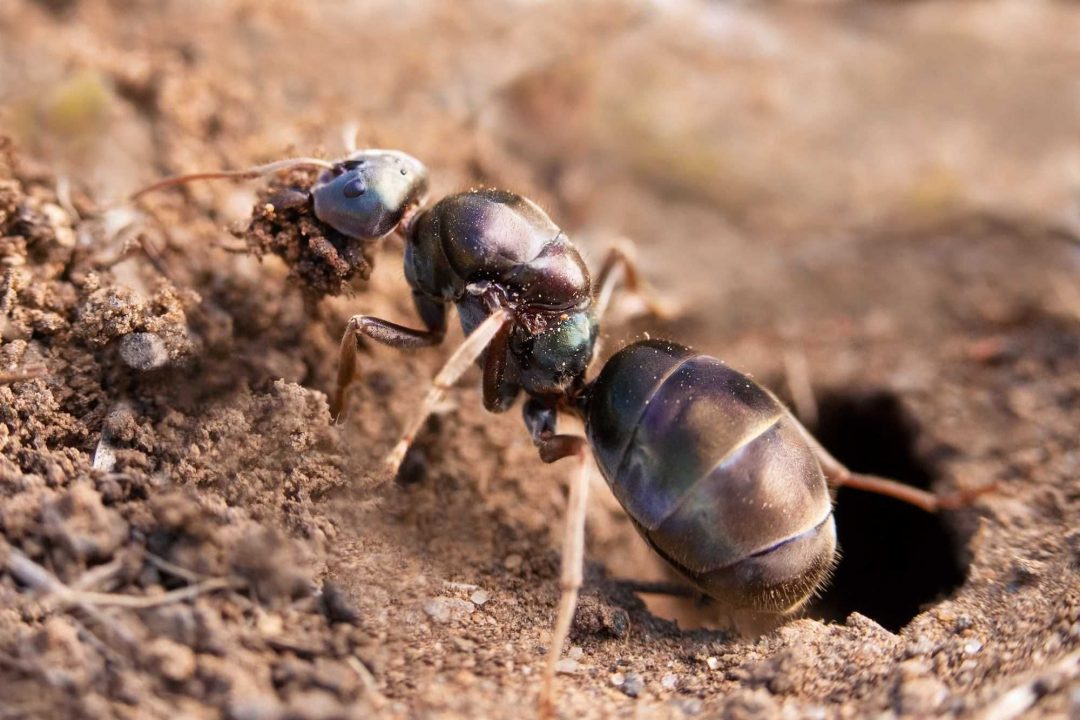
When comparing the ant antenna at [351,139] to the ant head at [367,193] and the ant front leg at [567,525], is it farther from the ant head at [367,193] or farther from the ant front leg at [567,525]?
the ant front leg at [567,525]

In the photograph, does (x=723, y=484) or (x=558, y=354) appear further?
(x=558, y=354)

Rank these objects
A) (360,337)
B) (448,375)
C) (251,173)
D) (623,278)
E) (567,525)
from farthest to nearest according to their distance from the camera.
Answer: (623,278) → (360,337) → (251,173) → (448,375) → (567,525)

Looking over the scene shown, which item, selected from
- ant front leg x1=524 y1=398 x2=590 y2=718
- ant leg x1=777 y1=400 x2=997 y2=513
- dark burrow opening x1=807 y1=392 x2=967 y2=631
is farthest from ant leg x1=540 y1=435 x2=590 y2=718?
dark burrow opening x1=807 y1=392 x2=967 y2=631

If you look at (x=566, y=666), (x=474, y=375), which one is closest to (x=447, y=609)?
(x=566, y=666)

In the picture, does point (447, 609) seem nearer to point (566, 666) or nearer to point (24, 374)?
point (566, 666)

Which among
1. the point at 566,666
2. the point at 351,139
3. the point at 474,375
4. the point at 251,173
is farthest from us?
the point at 474,375

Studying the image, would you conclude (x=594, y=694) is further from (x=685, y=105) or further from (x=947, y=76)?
(x=947, y=76)

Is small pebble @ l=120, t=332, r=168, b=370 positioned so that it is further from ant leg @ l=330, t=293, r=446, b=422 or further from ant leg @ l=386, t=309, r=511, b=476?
ant leg @ l=386, t=309, r=511, b=476
